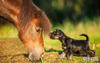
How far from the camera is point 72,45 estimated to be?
7.04ft

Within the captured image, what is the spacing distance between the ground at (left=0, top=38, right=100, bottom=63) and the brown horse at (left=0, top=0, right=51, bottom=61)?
21 cm

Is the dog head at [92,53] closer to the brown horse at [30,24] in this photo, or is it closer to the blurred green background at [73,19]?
the blurred green background at [73,19]

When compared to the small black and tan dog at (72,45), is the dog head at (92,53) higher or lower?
lower

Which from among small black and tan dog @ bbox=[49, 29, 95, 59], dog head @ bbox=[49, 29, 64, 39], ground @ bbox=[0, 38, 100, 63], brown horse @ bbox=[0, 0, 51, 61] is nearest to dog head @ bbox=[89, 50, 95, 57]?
small black and tan dog @ bbox=[49, 29, 95, 59]

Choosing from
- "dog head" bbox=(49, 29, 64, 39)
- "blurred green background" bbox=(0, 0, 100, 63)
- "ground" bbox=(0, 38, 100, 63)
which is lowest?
"ground" bbox=(0, 38, 100, 63)

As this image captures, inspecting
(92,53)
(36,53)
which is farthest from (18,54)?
(92,53)

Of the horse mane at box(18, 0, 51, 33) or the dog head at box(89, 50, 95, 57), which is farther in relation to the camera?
the dog head at box(89, 50, 95, 57)

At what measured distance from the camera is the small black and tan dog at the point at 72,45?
2.08 meters

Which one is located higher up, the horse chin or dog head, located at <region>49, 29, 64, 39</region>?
dog head, located at <region>49, 29, 64, 39</region>

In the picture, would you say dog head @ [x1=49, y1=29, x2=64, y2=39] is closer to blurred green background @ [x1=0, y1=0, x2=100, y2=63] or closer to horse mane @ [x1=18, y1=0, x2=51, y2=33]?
blurred green background @ [x1=0, y1=0, x2=100, y2=63]

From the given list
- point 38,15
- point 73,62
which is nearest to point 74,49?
point 73,62

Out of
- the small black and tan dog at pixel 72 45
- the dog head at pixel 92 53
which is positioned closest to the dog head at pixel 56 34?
the small black and tan dog at pixel 72 45

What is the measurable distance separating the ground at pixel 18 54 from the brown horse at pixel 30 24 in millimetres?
213

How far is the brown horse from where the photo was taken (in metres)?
1.91
